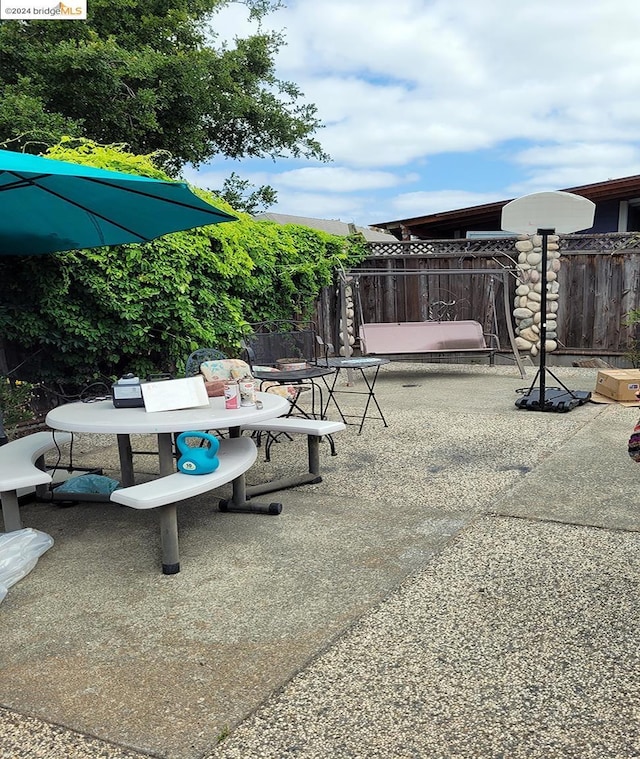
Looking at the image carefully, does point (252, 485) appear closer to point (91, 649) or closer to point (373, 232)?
point (91, 649)

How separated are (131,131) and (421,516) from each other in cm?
1007

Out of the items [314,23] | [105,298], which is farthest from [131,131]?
[105,298]

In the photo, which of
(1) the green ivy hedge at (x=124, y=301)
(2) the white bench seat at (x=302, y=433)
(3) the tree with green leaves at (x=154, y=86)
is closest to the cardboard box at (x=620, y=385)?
(2) the white bench seat at (x=302, y=433)

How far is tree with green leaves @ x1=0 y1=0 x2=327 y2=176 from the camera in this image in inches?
389

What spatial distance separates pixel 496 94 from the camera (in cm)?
1047

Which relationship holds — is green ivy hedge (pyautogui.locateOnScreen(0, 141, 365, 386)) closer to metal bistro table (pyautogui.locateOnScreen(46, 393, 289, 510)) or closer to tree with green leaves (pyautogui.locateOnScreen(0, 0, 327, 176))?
metal bistro table (pyautogui.locateOnScreen(46, 393, 289, 510))

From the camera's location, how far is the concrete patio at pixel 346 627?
1.77 m

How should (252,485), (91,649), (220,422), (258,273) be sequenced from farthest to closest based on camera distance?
(258,273) → (252,485) → (220,422) → (91,649)

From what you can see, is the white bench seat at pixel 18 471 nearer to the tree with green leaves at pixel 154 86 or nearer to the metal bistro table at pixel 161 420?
the metal bistro table at pixel 161 420

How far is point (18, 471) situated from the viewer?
3.15m

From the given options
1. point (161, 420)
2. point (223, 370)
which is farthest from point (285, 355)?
point (161, 420)

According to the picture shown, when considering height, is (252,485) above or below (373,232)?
below

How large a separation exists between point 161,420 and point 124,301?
104 inches

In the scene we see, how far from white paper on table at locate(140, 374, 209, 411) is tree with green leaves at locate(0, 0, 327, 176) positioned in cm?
604
